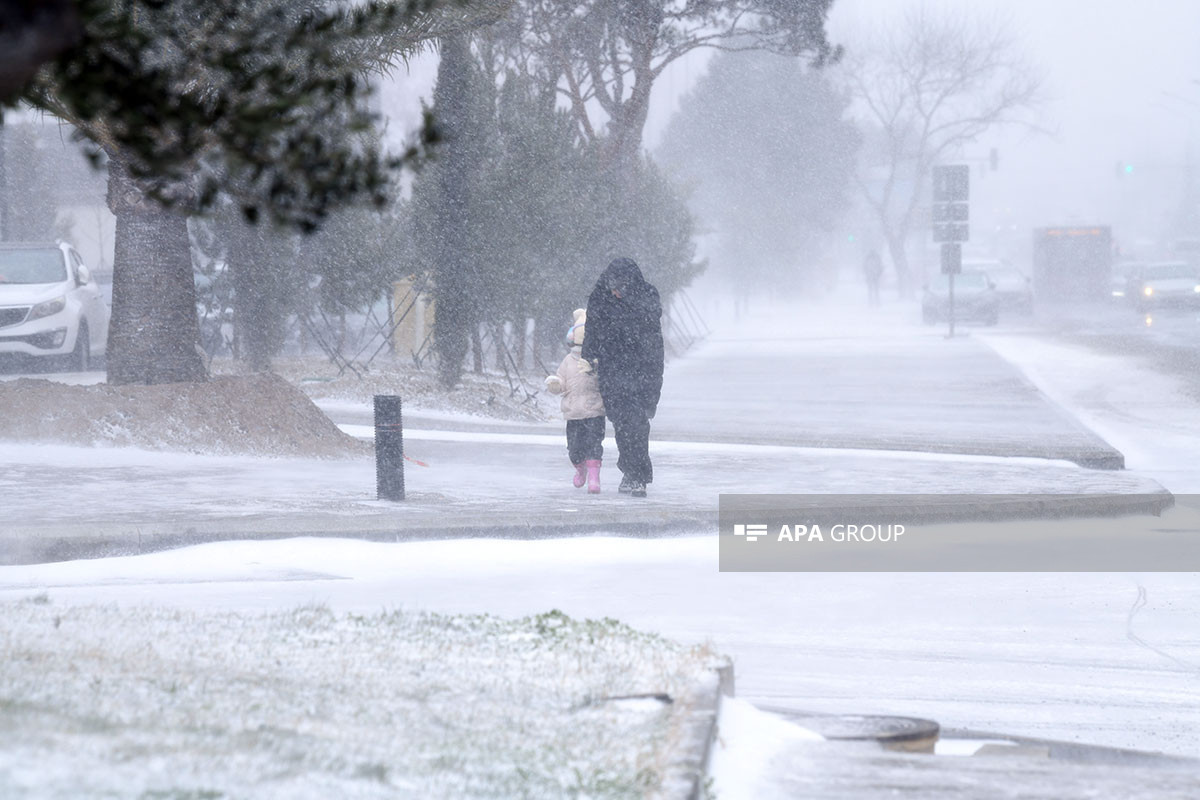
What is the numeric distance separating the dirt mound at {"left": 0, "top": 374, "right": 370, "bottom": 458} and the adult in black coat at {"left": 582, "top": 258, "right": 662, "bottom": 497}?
335 cm

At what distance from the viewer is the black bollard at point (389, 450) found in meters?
9.36

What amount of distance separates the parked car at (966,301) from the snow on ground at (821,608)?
3223 centimetres

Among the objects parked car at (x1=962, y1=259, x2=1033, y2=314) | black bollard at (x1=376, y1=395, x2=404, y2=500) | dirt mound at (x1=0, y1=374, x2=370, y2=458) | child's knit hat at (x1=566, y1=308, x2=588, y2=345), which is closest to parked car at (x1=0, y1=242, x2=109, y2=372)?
dirt mound at (x1=0, y1=374, x2=370, y2=458)

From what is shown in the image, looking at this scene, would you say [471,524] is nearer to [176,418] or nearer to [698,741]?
[176,418]

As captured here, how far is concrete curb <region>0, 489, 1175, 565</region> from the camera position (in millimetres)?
7762

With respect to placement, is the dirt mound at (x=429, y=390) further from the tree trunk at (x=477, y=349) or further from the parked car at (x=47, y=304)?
the parked car at (x=47, y=304)

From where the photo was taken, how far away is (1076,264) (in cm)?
5456

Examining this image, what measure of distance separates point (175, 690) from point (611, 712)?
4.02 feet

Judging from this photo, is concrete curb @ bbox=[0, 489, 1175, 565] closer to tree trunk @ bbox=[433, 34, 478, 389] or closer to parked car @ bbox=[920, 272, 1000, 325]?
tree trunk @ bbox=[433, 34, 478, 389]

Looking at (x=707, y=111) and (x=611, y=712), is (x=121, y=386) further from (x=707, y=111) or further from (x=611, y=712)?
(x=707, y=111)

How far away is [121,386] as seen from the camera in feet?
39.3

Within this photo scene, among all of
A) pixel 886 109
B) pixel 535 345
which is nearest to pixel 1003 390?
pixel 535 345

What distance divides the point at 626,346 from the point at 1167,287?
3697 cm

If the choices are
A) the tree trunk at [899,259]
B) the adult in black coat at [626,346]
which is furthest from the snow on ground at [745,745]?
the tree trunk at [899,259]
